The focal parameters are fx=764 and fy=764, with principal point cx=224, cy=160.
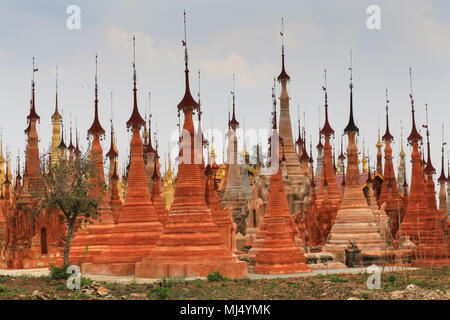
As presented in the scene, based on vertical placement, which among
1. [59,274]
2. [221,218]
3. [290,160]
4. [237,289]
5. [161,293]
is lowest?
[237,289]

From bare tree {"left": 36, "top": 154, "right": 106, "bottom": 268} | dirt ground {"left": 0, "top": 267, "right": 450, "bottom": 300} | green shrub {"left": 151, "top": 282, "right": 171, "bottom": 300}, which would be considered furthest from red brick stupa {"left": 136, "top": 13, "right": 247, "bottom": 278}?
green shrub {"left": 151, "top": 282, "right": 171, "bottom": 300}

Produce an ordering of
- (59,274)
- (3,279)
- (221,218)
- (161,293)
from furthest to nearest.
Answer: (221,218)
(59,274)
(3,279)
(161,293)

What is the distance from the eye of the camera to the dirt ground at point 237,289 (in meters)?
24.8

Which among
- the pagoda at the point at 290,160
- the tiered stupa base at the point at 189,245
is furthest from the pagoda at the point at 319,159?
the tiered stupa base at the point at 189,245

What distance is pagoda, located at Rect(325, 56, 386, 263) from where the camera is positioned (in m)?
43.7

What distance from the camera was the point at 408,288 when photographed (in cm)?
2647

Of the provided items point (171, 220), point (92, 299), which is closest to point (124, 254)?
point (171, 220)

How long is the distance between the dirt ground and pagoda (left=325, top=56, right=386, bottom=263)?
13.9m

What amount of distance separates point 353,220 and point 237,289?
19.5 meters

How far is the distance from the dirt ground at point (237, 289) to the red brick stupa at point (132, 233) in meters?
5.48

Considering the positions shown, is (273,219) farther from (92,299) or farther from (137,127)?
(92,299)

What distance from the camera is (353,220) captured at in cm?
4491

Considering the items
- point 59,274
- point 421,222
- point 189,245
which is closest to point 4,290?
point 59,274

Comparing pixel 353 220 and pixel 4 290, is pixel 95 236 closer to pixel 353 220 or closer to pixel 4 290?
pixel 4 290
